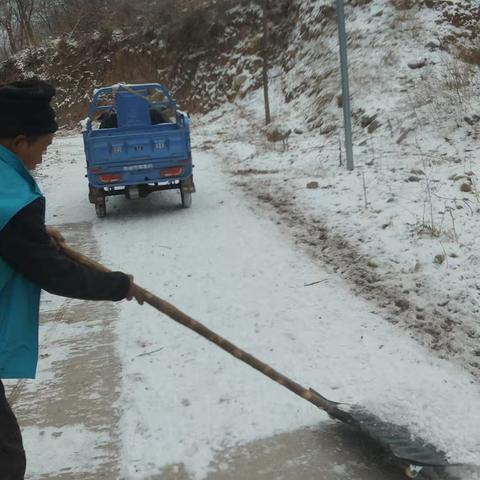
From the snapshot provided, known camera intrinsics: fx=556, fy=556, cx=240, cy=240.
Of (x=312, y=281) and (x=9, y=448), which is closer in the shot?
(x=9, y=448)

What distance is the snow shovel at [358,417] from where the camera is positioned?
2758 millimetres

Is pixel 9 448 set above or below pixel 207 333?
below

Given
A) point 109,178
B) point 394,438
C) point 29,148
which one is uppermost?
point 29,148

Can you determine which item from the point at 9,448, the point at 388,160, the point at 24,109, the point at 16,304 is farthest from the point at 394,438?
the point at 388,160

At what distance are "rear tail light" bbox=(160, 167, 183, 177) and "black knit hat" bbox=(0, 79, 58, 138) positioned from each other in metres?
6.90

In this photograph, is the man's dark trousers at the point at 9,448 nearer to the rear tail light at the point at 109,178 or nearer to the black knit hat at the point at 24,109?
the black knit hat at the point at 24,109

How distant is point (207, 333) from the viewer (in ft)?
9.45

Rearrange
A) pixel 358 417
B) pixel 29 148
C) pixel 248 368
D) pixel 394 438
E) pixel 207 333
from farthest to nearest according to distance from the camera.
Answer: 1. pixel 248 368
2. pixel 358 417
3. pixel 394 438
4. pixel 207 333
5. pixel 29 148

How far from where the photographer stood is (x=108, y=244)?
7.70 metres

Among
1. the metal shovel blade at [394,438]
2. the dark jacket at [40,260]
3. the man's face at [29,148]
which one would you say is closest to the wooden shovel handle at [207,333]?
the metal shovel blade at [394,438]

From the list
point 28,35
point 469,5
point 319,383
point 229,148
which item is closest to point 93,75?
point 28,35

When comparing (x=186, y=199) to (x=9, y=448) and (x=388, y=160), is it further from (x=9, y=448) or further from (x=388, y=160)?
(x=9, y=448)

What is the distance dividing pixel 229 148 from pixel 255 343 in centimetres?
1137

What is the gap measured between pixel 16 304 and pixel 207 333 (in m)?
1.05
